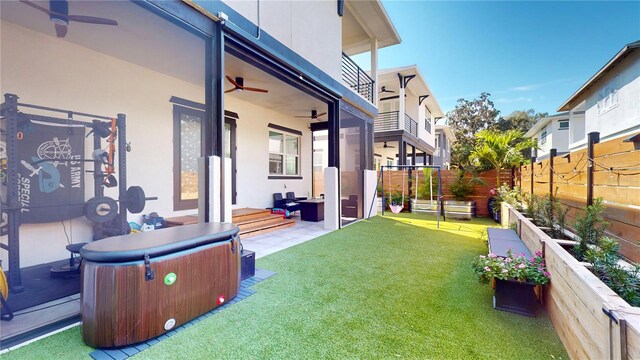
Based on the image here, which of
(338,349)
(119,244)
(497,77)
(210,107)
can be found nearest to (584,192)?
(338,349)

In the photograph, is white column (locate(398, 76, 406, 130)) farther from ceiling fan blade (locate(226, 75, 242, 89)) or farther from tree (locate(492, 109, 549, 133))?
tree (locate(492, 109, 549, 133))

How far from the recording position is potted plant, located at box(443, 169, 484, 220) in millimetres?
8336

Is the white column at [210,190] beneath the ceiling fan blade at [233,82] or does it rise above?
beneath

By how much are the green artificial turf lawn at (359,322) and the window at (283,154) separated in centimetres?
475

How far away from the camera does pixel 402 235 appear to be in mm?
5949

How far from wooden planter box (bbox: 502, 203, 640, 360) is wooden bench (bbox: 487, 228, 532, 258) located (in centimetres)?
57

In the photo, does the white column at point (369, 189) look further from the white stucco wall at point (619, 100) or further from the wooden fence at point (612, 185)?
the white stucco wall at point (619, 100)

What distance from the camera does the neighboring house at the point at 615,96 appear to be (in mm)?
8250

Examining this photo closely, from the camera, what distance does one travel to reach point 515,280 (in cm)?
254

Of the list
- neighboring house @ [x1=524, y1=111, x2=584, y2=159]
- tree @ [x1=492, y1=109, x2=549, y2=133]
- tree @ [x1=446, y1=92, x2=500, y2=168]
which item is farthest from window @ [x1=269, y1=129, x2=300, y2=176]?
tree @ [x1=492, y1=109, x2=549, y2=133]

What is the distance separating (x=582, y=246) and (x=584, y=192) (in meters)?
0.96

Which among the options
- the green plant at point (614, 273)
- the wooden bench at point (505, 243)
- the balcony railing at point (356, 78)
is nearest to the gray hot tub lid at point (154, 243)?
the green plant at point (614, 273)

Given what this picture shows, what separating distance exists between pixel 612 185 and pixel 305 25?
17.4 feet

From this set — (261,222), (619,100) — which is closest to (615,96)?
(619,100)
